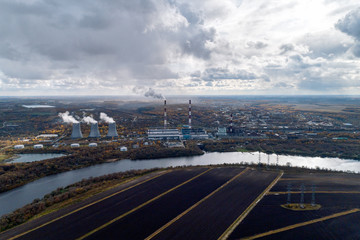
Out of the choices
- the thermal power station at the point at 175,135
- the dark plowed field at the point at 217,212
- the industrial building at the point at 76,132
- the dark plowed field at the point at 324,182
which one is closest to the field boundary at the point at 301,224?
the dark plowed field at the point at 217,212

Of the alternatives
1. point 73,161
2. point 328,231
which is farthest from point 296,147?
point 73,161

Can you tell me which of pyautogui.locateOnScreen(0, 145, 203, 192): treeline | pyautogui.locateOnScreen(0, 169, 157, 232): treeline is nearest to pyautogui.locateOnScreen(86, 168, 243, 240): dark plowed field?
pyautogui.locateOnScreen(0, 169, 157, 232): treeline

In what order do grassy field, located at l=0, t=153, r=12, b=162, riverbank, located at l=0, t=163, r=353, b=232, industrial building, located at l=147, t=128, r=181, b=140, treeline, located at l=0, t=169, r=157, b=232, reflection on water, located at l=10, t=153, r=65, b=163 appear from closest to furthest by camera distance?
treeline, located at l=0, t=169, r=157, b=232
riverbank, located at l=0, t=163, r=353, b=232
grassy field, located at l=0, t=153, r=12, b=162
reflection on water, located at l=10, t=153, r=65, b=163
industrial building, located at l=147, t=128, r=181, b=140

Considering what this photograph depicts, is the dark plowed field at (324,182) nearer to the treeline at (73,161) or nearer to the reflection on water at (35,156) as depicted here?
the treeline at (73,161)

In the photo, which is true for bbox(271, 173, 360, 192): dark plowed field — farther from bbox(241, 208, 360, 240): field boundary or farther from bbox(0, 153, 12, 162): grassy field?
bbox(0, 153, 12, 162): grassy field

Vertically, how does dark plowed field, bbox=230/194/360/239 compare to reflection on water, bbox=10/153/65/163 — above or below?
above

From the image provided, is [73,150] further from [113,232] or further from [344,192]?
[344,192]

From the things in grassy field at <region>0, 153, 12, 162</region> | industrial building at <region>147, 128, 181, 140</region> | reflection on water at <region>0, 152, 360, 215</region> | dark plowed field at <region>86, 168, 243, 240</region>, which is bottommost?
reflection on water at <region>0, 152, 360, 215</region>
